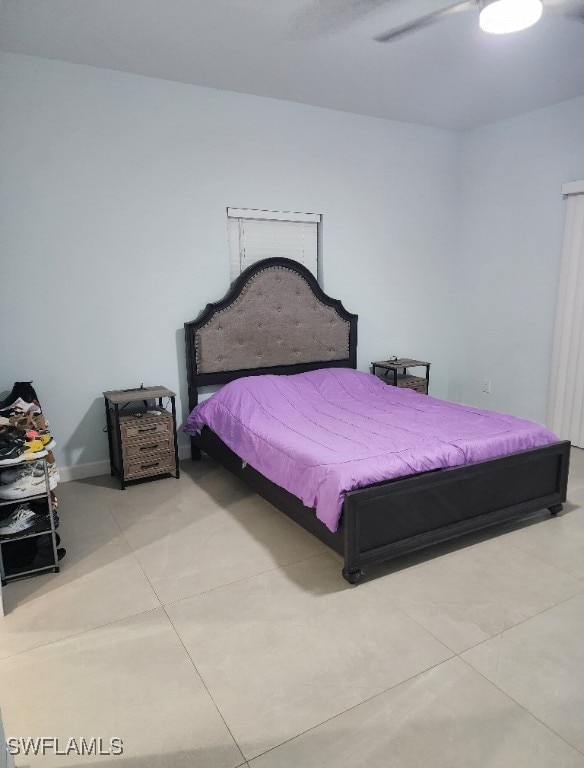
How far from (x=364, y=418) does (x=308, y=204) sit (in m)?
1.97

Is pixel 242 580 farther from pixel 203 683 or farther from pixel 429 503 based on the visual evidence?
pixel 429 503

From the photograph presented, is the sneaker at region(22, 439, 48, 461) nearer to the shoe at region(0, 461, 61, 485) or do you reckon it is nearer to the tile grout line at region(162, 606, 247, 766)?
the shoe at region(0, 461, 61, 485)

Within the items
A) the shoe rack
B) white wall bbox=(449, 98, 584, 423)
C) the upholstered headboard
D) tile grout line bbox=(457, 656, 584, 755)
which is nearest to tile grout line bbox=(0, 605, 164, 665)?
the shoe rack

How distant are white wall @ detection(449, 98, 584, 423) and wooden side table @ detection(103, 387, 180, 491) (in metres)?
3.09

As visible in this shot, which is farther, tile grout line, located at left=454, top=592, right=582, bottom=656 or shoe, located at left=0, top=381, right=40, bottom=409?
shoe, located at left=0, top=381, right=40, bottom=409

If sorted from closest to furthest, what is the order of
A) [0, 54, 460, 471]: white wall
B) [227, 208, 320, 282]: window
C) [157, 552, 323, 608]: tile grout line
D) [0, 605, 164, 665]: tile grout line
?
[0, 605, 164, 665]: tile grout line, [157, 552, 323, 608]: tile grout line, [0, 54, 460, 471]: white wall, [227, 208, 320, 282]: window

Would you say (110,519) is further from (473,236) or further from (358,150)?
(473,236)

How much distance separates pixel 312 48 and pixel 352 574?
9.67ft

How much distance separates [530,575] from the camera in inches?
93.4

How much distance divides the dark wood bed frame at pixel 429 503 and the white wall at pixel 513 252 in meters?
1.88

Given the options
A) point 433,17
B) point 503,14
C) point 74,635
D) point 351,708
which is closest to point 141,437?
point 74,635

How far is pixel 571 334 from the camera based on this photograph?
414 cm

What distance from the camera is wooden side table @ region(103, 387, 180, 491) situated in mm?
3348

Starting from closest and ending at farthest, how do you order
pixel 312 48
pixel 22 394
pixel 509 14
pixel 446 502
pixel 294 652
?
pixel 294 652
pixel 509 14
pixel 446 502
pixel 312 48
pixel 22 394
